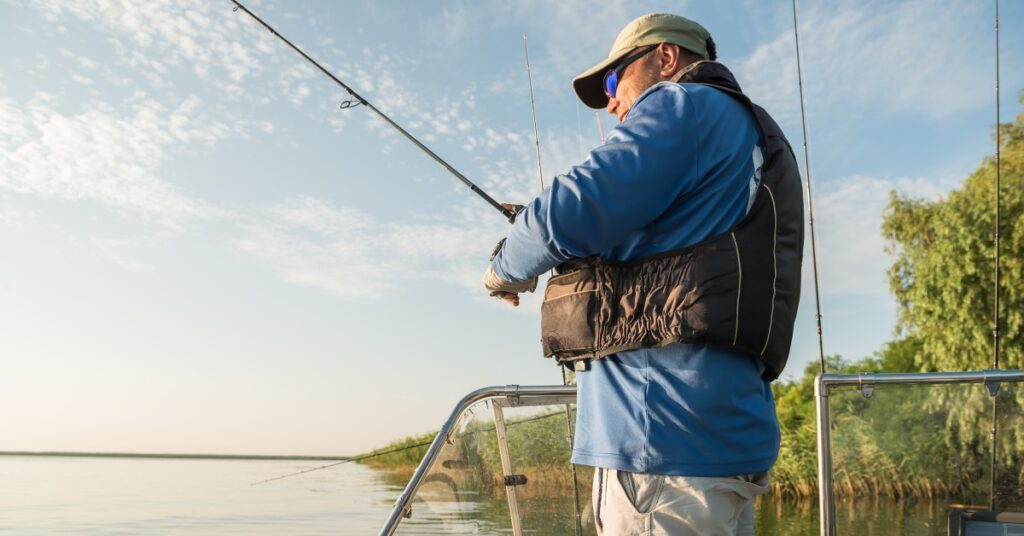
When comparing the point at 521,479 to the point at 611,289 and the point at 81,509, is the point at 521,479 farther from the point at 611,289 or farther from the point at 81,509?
the point at 81,509

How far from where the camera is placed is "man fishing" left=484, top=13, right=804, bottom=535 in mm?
1729

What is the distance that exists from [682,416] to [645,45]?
944mm

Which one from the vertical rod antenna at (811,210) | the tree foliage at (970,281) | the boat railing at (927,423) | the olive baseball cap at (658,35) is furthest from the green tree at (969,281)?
the olive baseball cap at (658,35)

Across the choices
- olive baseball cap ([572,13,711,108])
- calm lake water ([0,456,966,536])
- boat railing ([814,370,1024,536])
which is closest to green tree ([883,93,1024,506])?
calm lake water ([0,456,966,536])

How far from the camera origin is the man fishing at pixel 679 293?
1729 mm

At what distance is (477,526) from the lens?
135 inches

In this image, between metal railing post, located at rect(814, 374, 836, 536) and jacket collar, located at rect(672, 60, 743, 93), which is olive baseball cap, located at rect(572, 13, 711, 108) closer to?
jacket collar, located at rect(672, 60, 743, 93)

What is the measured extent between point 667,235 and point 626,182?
0.18m

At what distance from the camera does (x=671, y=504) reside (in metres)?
1.72

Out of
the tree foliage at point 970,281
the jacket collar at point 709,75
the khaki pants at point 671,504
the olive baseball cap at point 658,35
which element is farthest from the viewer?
the tree foliage at point 970,281

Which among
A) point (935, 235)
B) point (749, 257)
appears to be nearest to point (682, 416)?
point (749, 257)

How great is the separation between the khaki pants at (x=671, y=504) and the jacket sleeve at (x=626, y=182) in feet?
1.65

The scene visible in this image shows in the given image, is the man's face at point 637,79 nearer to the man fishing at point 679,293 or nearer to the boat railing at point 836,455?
the man fishing at point 679,293

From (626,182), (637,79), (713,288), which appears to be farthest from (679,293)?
(637,79)
